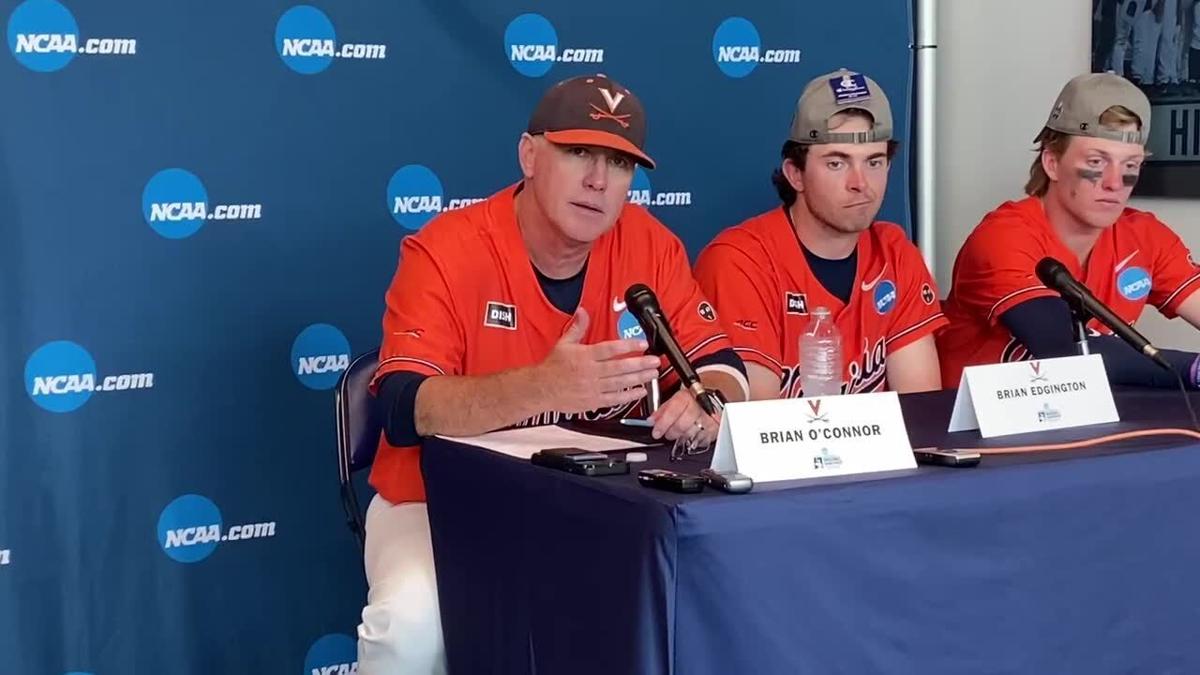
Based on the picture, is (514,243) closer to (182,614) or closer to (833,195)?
(833,195)

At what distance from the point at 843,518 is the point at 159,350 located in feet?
5.73

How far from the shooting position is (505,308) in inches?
89.9

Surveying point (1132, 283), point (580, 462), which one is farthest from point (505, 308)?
point (1132, 283)

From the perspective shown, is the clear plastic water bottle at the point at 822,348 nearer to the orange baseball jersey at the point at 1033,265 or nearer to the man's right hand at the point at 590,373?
the orange baseball jersey at the point at 1033,265

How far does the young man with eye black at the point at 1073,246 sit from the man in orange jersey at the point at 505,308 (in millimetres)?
672

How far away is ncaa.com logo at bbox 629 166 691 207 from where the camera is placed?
3.35m

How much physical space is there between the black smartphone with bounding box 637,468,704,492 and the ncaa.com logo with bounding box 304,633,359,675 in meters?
1.70

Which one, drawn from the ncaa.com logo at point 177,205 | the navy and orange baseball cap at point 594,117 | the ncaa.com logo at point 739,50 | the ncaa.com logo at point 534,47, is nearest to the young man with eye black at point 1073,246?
the ncaa.com logo at point 739,50

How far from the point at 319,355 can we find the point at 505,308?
843 millimetres

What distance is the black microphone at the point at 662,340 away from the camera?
1746mm

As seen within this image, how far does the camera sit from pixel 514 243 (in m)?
2.30

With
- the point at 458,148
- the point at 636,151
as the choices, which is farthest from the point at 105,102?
the point at 636,151

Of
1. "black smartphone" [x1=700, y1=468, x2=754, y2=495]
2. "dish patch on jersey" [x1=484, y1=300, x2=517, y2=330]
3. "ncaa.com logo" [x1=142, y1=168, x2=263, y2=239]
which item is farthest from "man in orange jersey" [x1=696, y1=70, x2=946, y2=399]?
"black smartphone" [x1=700, y1=468, x2=754, y2=495]

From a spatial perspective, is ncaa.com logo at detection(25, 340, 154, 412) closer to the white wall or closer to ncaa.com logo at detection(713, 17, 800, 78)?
ncaa.com logo at detection(713, 17, 800, 78)
